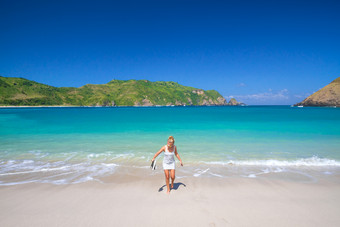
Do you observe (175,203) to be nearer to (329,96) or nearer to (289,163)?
(289,163)

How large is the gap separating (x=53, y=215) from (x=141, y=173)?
3.99 metres

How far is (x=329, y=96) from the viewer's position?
171 meters

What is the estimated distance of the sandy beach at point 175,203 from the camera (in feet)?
15.2

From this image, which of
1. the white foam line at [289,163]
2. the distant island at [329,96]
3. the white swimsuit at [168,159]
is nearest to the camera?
the white swimsuit at [168,159]

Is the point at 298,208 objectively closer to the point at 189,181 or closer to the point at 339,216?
the point at 339,216

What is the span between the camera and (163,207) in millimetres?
5293

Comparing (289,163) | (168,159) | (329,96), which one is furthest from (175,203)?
(329,96)

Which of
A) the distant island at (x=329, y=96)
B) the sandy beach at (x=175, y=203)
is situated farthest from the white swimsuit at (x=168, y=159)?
the distant island at (x=329, y=96)

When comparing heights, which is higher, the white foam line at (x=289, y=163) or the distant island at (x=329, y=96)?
the distant island at (x=329, y=96)

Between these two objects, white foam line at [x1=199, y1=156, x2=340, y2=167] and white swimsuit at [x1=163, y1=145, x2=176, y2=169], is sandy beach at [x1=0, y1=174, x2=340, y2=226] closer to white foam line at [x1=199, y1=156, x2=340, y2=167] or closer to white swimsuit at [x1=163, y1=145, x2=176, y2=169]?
white swimsuit at [x1=163, y1=145, x2=176, y2=169]

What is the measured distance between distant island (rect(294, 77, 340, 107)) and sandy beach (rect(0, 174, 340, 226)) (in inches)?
8388

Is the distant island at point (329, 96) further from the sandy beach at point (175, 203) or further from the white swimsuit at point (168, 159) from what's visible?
the white swimsuit at point (168, 159)

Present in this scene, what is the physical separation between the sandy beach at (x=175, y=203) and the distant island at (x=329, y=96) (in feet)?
699

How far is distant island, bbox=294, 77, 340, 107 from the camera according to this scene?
166m
